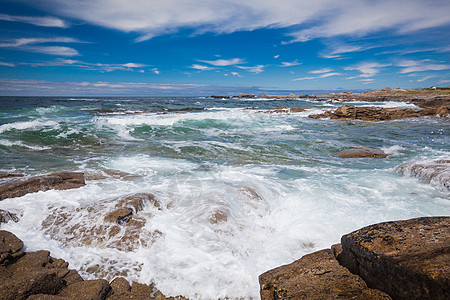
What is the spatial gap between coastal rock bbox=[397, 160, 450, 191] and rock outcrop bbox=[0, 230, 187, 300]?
648 centimetres

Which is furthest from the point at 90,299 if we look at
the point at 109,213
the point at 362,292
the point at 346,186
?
the point at 346,186

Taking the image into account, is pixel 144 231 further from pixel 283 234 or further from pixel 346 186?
pixel 346 186

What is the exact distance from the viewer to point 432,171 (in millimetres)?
6199

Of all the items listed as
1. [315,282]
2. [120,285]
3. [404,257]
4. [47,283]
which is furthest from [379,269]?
[47,283]

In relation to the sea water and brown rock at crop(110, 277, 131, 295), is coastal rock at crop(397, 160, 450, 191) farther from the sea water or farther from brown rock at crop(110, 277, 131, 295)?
brown rock at crop(110, 277, 131, 295)

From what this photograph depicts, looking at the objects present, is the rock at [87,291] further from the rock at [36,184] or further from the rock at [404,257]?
the rock at [36,184]

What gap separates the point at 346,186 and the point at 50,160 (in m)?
9.51

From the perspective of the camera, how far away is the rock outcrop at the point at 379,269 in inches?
68.9

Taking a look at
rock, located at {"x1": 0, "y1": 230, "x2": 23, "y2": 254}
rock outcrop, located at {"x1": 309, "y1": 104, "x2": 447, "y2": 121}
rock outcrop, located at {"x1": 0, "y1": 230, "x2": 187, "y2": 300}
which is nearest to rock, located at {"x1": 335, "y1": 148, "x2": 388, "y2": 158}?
rock outcrop, located at {"x1": 0, "y1": 230, "x2": 187, "y2": 300}

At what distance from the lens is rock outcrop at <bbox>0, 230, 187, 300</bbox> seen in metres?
2.15

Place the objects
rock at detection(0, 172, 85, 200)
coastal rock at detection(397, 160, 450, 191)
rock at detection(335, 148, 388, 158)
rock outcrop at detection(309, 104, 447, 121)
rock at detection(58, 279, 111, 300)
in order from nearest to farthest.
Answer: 1. rock at detection(58, 279, 111, 300)
2. rock at detection(0, 172, 85, 200)
3. coastal rock at detection(397, 160, 450, 191)
4. rock at detection(335, 148, 388, 158)
5. rock outcrop at detection(309, 104, 447, 121)

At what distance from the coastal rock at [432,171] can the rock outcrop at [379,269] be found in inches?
177

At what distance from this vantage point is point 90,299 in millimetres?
2268

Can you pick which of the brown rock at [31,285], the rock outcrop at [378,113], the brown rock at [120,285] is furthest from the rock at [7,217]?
the rock outcrop at [378,113]
